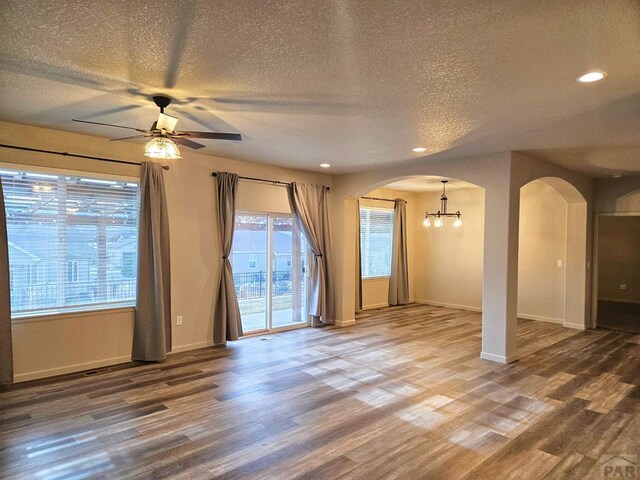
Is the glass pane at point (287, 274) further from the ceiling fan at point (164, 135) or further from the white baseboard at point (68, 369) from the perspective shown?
the ceiling fan at point (164, 135)

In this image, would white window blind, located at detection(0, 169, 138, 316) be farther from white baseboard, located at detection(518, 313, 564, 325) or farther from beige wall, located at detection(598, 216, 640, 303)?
beige wall, located at detection(598, 216, 640, 303)

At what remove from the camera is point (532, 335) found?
643 cm

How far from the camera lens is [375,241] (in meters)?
8.80

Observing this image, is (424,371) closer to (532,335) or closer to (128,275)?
(532,335)

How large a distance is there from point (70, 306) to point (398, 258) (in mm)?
6536

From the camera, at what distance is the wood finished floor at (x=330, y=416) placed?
8.80ft

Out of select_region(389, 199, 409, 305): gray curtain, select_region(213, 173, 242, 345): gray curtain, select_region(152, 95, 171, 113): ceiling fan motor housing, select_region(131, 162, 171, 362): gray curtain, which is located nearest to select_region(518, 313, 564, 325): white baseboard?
select_region(389, 199, 409, 305): gray curtain

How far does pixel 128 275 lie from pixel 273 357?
83.7 inches

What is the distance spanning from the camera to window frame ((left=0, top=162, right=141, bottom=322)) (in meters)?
4.10

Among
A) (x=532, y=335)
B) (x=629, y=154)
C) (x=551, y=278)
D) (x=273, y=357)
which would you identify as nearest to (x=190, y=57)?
(x=273, y=357)

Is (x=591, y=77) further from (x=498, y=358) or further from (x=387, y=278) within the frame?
(x=387, y=278)

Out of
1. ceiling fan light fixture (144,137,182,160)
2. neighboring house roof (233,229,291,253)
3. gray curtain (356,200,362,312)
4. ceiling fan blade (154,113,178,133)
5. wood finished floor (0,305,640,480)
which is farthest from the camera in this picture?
gray curtain (356,200,362,312)

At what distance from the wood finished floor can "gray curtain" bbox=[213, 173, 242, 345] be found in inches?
12.3

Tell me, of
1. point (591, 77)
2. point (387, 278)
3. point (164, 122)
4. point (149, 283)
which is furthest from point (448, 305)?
point (164, 122)
